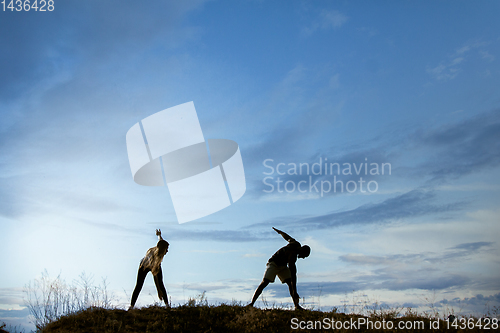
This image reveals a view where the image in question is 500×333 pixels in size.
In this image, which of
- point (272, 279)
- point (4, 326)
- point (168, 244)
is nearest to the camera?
point (272, 279)

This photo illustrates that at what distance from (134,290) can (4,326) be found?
6.13 meters

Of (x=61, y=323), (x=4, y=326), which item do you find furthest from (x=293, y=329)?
(x=4, y=326)

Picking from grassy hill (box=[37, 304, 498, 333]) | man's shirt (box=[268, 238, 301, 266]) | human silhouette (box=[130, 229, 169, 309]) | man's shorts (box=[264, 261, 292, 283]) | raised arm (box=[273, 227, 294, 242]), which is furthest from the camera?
raised arm (box=[273, 227, 294, 242])

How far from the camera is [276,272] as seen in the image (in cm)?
1167

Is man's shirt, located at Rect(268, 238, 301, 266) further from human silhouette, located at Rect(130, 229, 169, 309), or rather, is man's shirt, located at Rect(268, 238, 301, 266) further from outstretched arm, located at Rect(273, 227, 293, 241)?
human silhouette, located at Rect(130, 229, 169, 309)

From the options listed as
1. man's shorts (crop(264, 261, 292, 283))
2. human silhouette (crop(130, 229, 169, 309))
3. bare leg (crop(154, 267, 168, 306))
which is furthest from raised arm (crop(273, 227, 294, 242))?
bare leg (crop(154, 267, 168, 306))

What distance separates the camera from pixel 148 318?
10656mm

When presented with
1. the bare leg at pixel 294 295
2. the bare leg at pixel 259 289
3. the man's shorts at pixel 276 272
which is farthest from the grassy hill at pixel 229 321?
the man's shorts at pixel 276 272

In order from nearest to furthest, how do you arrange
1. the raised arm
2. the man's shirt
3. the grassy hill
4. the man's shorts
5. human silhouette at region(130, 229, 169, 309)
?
the grassy hill → the man's shorts → the man's shirt → human silhouette at region(130, 229, 169, 309) → the raised arm

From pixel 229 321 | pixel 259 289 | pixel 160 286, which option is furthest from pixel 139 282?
pixel 259 289

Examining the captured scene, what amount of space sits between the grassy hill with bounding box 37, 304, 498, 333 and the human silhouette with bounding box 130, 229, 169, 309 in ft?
2.11

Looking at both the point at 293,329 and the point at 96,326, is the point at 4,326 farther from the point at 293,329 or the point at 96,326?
the point at 293,329

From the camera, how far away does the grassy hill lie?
9898mm

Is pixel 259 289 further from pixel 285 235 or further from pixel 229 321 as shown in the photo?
pixel 285 235
